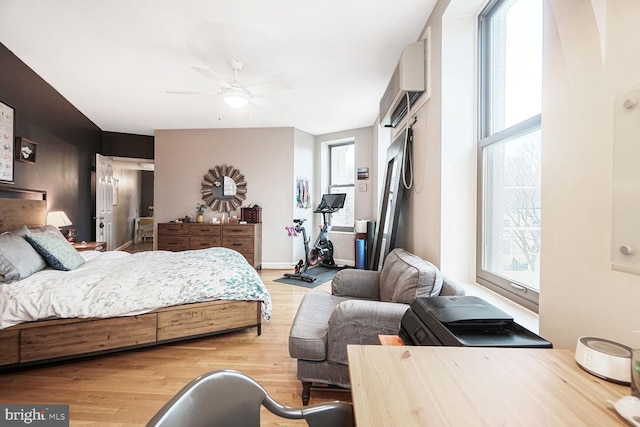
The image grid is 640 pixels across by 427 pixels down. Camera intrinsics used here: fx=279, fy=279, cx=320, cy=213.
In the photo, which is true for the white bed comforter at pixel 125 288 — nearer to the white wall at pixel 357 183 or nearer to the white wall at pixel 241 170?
the white wall at pixel 241 170

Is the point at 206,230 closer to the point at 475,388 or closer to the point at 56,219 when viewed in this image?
the point at 56,219

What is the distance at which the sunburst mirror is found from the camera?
5473 mm

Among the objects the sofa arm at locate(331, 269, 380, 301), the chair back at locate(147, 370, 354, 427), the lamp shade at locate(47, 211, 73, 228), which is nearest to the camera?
the chair back at locate(147, 370, 354, 427)

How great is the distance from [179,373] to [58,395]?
685 mm

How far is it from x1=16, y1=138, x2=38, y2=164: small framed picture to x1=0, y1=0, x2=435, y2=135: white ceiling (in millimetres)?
861

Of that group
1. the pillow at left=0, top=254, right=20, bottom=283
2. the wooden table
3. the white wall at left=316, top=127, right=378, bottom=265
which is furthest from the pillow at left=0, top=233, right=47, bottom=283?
the white wall at left=316, top=127, right=378, bottom=265

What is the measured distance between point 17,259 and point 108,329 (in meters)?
0.86

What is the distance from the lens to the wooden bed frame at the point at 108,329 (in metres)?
1.93

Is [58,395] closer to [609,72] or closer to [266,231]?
[609,72]

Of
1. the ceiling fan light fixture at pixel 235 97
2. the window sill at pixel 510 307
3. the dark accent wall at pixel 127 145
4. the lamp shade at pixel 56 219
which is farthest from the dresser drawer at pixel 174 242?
the window sill at pixel 510 307

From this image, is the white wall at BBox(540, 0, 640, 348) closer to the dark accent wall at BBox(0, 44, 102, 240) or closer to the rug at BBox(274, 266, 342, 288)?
the rug at BBox(274, 266, 342, 288)

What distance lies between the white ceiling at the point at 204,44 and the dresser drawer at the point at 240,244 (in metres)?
2.27

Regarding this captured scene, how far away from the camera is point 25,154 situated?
309 cm

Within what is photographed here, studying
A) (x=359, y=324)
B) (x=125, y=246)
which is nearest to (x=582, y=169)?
(x=359, y=324)
